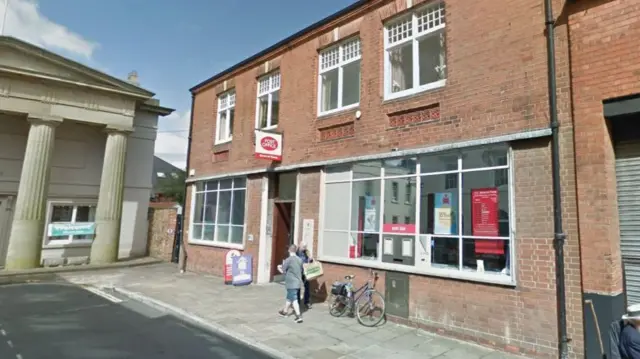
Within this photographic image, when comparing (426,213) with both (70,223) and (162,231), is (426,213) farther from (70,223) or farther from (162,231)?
(70,223)

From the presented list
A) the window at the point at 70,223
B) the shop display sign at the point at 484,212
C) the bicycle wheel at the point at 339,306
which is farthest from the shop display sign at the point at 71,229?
the shop display sign at the point at 484,212

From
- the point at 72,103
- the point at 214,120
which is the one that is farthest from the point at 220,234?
the point at 72,103

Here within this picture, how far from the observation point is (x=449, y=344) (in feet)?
21.6

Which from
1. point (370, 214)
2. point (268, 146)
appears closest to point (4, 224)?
point (268, 146)

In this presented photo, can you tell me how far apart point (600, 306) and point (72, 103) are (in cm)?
1934

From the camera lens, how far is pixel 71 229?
56.3ft

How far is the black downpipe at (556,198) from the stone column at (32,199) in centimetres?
1789

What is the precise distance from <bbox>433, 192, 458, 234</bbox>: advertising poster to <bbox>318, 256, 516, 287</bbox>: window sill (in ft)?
2.54

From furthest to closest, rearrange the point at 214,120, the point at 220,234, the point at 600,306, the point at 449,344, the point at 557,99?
A: the point at 214,120 < the point at 220,234 < the point at 449,344 < the point at 557,99 < the point at 600,306

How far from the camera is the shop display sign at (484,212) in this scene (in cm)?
671

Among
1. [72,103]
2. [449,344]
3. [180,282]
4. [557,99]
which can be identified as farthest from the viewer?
[72,103]

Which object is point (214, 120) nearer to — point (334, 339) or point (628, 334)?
point (334, 339)

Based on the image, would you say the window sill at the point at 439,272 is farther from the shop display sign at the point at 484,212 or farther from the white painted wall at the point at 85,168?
the white painted wall at the point at 85,168

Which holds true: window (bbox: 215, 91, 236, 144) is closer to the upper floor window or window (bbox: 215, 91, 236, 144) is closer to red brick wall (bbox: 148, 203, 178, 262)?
red brick wall (bbox: 148, 203, 178, 262)
